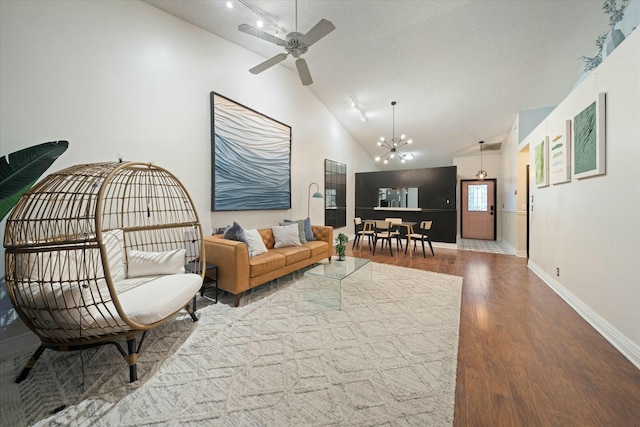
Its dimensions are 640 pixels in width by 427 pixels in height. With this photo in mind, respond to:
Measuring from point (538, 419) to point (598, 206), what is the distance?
7.06 feet

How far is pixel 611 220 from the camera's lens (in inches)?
83.7

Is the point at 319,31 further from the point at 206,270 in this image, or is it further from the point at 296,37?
the point at 206,270

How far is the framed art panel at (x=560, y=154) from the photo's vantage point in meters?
2.92

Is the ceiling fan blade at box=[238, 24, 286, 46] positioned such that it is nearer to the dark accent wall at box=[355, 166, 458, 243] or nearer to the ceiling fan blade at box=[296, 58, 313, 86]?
the ceiling fan blade at box=[296, 58, 313, 86]

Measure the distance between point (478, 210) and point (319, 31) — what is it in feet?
26.6

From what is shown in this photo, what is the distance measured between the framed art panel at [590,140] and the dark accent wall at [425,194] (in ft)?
12.9

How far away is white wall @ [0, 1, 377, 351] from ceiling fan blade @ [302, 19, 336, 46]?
1813mm

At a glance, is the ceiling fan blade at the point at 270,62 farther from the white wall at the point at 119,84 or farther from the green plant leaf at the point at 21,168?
the green plant leaf at the point at 21,168

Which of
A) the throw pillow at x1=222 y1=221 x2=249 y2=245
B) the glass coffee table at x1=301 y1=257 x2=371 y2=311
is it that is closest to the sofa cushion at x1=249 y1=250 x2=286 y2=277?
the throw pillow at x1=222 y1=221 x2=249 y2=245

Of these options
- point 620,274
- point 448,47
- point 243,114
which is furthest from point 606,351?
point 243,114

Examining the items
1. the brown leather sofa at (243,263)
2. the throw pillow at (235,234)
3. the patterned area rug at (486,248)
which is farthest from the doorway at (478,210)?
the throw pillow at (235,234)

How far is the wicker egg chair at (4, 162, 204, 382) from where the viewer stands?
1.55 metres

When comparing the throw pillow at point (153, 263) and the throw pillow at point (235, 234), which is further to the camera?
the throw pillow at point (235, 234)

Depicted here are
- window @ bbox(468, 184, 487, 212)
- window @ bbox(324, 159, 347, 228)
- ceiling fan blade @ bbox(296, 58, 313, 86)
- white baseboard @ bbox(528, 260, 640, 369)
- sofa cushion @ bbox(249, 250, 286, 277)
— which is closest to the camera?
white baseboard @ bbox(528, 260, 640, 369)
